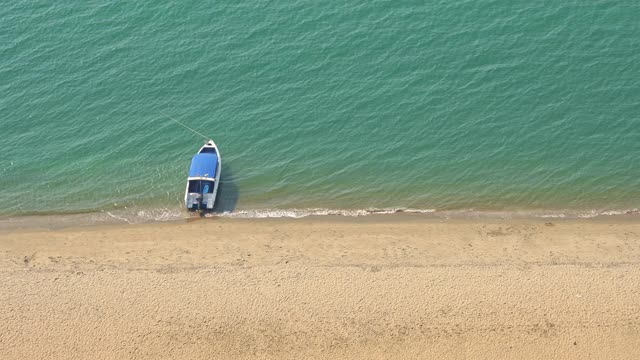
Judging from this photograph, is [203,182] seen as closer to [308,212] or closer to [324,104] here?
[308,212]

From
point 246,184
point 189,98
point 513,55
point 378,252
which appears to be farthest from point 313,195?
point 513,55

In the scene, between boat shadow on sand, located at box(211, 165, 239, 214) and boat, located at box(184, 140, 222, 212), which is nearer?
boat, located at box(184, 140, 222, 212)

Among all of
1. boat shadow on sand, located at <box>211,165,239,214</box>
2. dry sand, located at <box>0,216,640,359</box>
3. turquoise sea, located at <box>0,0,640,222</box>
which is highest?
turquoise sea, located at <box>0,0,640,222</box>

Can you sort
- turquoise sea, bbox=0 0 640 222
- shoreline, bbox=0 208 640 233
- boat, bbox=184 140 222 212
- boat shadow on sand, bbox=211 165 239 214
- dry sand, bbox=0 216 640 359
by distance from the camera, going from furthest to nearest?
1. turquoise sea, bbox=0 0 640 222
2. boat shadow on sand, bbox=211 165 239 214
3. boat, bbox=184 140 222 212
4. shoreline, bbox=0 208 640 233
5. dry sand, bbox=0 216 640 359

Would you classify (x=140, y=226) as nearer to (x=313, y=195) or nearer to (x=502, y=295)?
(x=313, y=195)

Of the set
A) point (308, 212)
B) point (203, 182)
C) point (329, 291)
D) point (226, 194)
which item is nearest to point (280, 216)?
point (308, 212)

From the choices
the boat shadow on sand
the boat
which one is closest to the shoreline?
the boat shadow on sand

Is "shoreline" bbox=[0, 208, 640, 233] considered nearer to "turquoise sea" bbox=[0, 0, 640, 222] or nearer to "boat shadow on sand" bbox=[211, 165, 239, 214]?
"turquoise sea" bbox=[0, 0, 640, 222]

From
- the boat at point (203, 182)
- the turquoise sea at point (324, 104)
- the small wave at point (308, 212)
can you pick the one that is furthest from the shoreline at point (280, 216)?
the boat at point (203, 182)

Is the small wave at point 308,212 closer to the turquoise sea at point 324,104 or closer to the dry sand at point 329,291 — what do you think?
the turquoise sea at point 324,104
